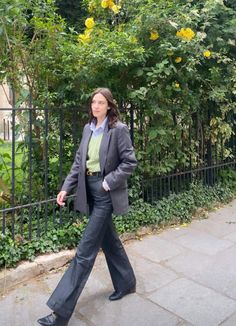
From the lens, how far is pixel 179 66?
14.9 ft

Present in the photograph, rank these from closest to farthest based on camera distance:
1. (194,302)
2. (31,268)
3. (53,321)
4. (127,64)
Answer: (53,321) → (194,302) → (31,268) → (127,64)

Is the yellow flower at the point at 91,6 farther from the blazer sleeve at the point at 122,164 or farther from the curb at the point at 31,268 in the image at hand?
the curb at the point at 31,268

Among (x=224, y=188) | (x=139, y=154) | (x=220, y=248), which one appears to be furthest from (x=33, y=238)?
(x=224, y=188)

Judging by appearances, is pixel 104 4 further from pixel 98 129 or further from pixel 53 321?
pixel 53 321

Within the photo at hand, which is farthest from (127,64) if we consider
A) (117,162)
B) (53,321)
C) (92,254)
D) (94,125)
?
(53,321)

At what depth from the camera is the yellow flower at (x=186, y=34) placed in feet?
13.7

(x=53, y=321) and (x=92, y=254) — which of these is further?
(x=92, y=254)

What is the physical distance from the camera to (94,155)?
296 centimetres

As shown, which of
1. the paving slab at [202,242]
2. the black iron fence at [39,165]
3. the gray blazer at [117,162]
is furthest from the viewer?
the paving slab at [202,242]

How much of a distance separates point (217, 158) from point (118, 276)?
355 cm

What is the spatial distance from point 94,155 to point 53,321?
1235 millimetres

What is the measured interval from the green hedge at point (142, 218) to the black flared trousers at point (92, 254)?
33.4 inches

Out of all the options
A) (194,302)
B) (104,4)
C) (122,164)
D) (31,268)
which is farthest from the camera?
(104,4)

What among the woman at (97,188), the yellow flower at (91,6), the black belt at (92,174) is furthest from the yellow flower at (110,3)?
the black belt at (92,174)
